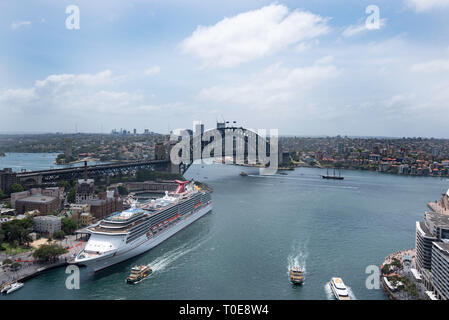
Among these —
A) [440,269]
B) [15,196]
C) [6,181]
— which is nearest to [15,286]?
[15,196]

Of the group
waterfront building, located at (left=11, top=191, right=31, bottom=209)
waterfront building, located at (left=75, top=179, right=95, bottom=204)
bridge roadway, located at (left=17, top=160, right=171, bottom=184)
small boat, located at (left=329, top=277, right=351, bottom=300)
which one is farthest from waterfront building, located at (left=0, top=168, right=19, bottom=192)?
small boat, located at (left=329, top=277, right=351, bottom=300)

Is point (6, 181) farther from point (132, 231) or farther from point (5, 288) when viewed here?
point (5, 288)

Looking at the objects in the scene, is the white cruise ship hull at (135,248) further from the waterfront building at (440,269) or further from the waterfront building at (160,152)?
the waterfront building at (160,152)

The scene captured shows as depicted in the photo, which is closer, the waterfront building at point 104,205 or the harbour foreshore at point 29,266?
the harbour foreshore at point 29,266

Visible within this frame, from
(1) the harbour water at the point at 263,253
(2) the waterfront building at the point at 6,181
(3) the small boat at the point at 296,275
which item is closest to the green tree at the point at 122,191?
(1) the harbour water at the point at 263,253

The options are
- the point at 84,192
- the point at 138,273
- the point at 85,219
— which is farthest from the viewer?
the point at 84,192

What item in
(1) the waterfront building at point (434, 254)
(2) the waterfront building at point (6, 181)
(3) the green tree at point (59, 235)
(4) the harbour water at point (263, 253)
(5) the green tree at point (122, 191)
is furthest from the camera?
(5) the green tree at point (122, 191)
